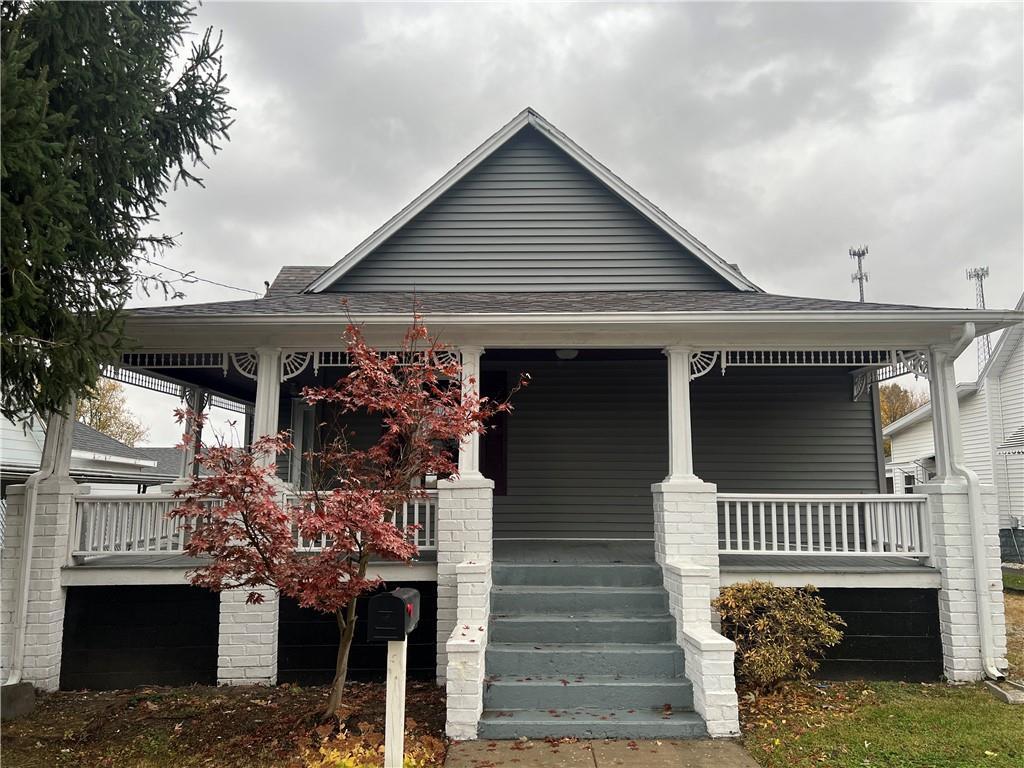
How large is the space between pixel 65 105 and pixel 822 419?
30.1ft

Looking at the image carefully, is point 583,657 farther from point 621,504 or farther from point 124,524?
point 124,524

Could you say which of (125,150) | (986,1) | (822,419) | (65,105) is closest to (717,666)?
(822,419)

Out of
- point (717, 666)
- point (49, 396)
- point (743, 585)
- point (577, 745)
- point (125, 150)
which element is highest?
point (125, 150)

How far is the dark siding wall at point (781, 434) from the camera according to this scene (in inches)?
364

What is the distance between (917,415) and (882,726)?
20.8 meters

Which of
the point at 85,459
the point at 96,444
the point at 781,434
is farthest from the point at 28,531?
the point at 96,444

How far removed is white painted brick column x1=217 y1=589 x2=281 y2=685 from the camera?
645cm

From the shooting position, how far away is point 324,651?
6590 mm

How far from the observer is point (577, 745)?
4848 millimetres

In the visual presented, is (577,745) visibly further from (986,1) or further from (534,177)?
(986,1)

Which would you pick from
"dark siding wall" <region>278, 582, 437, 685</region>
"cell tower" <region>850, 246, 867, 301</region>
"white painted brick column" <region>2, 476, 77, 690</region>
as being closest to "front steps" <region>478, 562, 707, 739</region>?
"dark siding wall" <region>278, 582, 437, 685</region>

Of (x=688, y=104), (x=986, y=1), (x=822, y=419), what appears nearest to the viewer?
(x=986, y=1)

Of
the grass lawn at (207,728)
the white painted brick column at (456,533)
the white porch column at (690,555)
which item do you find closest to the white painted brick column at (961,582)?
the white porch column at (690,555)

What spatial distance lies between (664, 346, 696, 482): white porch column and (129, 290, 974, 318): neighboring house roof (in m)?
0.50
